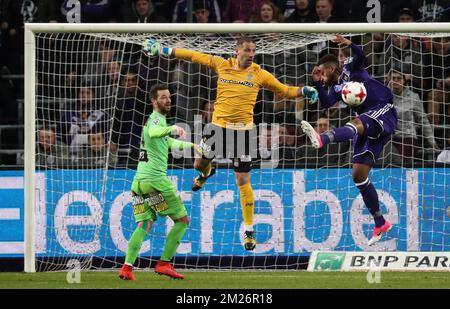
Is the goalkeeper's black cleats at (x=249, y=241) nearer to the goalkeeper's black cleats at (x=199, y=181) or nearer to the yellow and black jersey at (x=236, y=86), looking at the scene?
the goalkeeper's black cleats at (x=199, y=181)

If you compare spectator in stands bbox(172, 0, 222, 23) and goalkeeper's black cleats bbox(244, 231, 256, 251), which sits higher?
spectator in stands bbox(172, 0, 222, 23)

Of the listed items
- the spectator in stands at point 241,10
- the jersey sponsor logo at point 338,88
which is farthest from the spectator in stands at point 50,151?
the jersey sponsor logo at point 338,88

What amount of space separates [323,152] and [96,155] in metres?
3.18

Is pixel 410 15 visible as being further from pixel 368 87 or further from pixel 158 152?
pixel 158 152

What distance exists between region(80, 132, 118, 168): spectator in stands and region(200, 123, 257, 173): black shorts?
1547mm

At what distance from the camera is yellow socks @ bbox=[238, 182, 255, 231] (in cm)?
1507

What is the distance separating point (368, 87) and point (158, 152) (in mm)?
2732

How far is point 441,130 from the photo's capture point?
1647cm

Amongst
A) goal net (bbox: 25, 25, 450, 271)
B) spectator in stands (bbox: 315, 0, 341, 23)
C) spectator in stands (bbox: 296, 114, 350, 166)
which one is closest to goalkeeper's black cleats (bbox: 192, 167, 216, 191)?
goal net (bbox: 25, 25, 450, 271)

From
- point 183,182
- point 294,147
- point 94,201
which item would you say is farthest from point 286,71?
point 94,201

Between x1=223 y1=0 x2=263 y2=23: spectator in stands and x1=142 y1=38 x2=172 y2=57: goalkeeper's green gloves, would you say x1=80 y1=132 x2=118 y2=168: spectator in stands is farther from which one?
x1=223 y1=0 x2=263 y2=23: spectator in stands

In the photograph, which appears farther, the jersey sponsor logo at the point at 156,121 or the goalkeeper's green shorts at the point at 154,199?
the goalkeeper's green shorts at the point at 154,199

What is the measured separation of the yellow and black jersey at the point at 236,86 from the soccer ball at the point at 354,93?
0.98 metres

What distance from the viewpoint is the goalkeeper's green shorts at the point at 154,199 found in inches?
534
